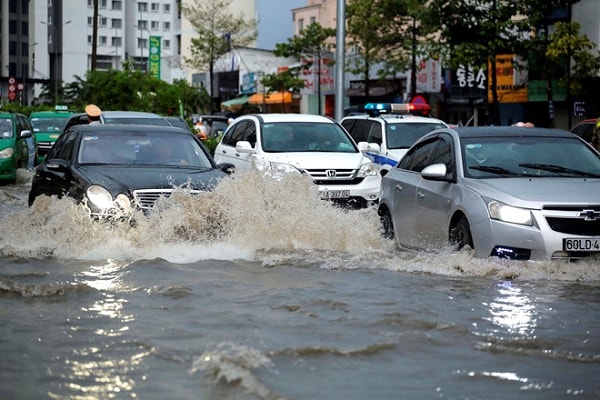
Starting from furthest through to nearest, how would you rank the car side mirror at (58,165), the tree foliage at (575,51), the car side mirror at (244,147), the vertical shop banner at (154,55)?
the vertical shop banner at (154,55) → the tree foliage at (575,51) → the car side mirror at (244,147) → the car side mirror at (58,165)

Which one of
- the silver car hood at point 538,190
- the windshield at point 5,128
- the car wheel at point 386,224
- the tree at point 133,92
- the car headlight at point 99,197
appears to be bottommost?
the car wheel at point 386,224

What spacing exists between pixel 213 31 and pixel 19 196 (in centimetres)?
5071

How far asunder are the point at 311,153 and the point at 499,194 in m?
7.26

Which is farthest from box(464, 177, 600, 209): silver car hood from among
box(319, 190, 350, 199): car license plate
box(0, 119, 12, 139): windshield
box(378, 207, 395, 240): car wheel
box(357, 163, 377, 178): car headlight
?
box(0, 119, 12, 139): windshield

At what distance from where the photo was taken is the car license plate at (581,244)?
379 inches

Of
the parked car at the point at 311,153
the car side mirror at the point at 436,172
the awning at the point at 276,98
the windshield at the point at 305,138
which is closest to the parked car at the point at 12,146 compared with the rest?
the parked car at the point at 311,153

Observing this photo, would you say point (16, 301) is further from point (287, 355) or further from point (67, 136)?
point (67, 136)

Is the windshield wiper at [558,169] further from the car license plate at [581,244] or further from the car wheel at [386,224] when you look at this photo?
the car wheel at [386,224]

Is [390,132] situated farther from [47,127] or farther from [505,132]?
[47,127]

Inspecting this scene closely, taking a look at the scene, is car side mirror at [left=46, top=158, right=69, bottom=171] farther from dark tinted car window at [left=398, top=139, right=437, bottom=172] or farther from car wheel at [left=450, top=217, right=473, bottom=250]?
car wheel at [left=450, top=217, right=473, bottom=250]

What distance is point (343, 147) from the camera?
1767 cm

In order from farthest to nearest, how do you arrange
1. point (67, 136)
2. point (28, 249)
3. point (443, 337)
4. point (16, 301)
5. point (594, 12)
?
point (594, 12)
point (67, 136)
point (28, 249)
point (16, 301)
point (443, 337)

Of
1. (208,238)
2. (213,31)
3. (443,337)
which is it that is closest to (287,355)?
(443,337)

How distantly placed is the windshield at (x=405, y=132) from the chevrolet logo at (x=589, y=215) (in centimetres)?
1070
